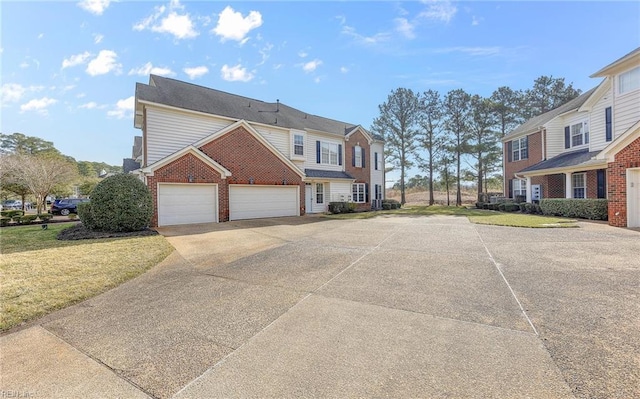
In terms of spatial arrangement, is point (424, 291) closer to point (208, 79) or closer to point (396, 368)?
point (396, 368)

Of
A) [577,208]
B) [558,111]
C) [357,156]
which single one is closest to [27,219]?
[357,156]

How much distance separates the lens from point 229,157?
15.5 meters

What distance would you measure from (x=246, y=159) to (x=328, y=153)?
8.26 meters

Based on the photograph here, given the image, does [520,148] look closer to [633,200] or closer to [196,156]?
[633,200]

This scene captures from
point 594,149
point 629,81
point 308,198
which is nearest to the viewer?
point 629,81

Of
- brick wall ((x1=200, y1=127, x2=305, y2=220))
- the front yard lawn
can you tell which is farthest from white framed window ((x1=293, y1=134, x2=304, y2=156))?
the front yard lawn

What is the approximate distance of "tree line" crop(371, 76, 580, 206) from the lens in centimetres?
2997

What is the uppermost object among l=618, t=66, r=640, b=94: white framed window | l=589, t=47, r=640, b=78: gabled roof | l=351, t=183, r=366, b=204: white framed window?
l=589, t=47, r=640, b=78: gabled roof

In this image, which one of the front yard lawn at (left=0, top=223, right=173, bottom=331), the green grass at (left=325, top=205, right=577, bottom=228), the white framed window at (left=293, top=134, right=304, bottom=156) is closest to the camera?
the front yard lawn at (left=0, top=223, right=173, bottom=331)

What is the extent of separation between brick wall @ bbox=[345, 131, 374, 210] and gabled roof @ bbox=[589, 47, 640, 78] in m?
14.6

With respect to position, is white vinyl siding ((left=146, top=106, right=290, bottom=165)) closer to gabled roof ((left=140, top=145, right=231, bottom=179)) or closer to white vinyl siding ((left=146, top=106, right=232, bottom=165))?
white vinyl siding ((left=146, top=106, right=232, bottom=165))

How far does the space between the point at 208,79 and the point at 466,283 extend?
71.4ft

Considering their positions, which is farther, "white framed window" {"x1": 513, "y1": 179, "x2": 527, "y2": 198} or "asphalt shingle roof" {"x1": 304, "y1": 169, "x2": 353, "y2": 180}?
"white framed window" {"x1": 513, "y1": 179, "x2": 527, "y2": 198}

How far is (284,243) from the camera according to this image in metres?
8.67
